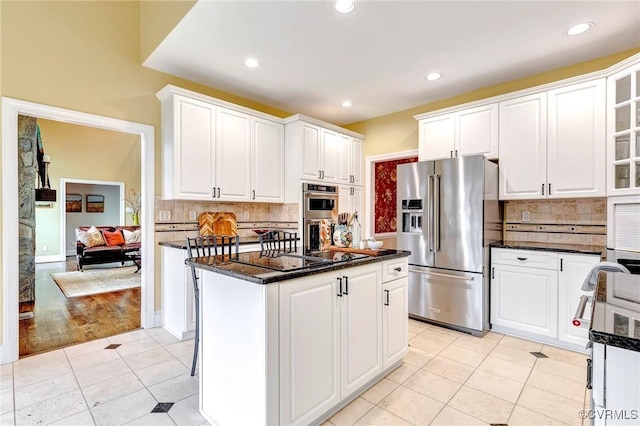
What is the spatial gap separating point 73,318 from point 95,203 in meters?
6.67

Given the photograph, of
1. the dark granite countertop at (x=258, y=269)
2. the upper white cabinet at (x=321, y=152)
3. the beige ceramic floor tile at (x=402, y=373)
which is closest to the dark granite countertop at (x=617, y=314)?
the dark granite countertop at (x=258, y=269)

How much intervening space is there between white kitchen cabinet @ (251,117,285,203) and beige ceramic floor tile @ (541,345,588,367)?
3.32 m

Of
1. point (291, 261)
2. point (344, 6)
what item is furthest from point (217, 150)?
point (291, 261)

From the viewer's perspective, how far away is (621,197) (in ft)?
8.99

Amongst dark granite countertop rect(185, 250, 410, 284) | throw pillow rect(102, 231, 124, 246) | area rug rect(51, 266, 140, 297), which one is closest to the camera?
dark granite countertop rect(185, 250, 410, 284)

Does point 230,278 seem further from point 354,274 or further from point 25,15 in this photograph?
point 25,15

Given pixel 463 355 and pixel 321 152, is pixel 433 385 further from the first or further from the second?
pixel 321 152

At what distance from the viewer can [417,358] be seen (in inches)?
105

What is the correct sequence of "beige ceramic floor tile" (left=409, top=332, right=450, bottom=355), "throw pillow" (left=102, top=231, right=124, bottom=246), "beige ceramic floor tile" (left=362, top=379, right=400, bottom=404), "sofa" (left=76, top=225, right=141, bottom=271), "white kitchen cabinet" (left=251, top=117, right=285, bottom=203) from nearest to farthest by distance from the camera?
1. "beige ceramic floor tile" (left=362, top=379, right=400, bottom=404)
2. "beige ceramic floor tile" (left=409, top=332, right=450, bottom=355)
3. "white kitchen cabinet" (left=251, top=117, right=285, bottom=203)
4. "sofa" (left=76, top=225, right=141, bottom=271)
5. "throw pillow" (left=102, top=231, right=124, bottom=246)

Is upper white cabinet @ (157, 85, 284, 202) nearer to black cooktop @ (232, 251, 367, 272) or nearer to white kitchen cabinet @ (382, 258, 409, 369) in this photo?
black cooktop @ (232, 251, 367, 272)

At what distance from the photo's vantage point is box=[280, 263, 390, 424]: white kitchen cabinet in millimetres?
1600

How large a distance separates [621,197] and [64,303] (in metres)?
6.44

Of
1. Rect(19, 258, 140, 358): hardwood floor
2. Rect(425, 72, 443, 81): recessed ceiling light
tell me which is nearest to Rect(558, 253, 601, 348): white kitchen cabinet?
Rect(425, 72, 443, 81): recessed ceiling light

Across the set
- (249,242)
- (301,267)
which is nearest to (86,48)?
(249,242)
